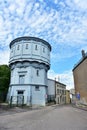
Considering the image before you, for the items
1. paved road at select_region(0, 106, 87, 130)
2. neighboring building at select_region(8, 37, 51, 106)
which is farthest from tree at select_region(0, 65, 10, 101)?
paved road at select_region(0, 106, 87, 130)

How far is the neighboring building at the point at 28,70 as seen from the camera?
3033cm

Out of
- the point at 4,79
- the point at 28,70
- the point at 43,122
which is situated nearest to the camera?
the point at 43,122

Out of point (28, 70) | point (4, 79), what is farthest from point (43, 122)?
point (4, 79)

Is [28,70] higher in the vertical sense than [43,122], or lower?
higher

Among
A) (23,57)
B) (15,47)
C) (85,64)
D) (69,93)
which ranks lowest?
(69,93)

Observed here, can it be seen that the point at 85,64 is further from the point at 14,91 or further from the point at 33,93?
the point at 14,91

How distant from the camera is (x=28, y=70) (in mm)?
31609

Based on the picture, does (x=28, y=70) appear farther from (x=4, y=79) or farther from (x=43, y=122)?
(x=43, y=122)

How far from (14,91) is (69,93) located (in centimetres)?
4049

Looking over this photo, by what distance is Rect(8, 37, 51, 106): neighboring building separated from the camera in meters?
30.3

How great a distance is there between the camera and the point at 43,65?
33.5 metres

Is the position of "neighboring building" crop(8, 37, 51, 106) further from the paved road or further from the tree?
the paved road

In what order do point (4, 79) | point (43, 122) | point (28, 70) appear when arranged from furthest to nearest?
point (4, 79), point (28, 70), point (43, 122)

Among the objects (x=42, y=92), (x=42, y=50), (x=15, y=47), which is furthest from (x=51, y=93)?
(x=15, y=47)
